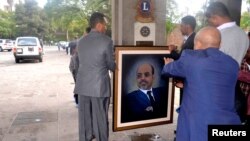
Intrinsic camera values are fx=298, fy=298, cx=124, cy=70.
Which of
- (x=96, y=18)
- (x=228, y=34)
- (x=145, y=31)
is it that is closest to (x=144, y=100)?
(x=96, y=18)

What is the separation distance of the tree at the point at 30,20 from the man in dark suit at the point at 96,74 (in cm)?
5481

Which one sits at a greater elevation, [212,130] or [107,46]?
[107,46]

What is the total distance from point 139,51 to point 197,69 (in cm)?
197

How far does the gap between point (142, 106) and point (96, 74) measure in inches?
35.8

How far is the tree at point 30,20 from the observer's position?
55912mm

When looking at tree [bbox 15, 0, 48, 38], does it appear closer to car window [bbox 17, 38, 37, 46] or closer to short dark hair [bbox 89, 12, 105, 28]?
car window [bbox 17, 38, 37, 46]

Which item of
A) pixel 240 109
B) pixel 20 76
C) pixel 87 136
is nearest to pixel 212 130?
pixel 240 109

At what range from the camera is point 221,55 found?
238cm

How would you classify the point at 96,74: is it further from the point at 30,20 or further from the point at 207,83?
the point at 30,20

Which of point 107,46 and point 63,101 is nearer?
point 107,46

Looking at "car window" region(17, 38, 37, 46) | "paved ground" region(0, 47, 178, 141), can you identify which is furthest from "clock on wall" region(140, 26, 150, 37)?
"car window" region(17, 38, 37, 46)

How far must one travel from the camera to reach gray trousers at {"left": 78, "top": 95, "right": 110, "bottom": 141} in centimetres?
417

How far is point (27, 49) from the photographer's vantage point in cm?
1883

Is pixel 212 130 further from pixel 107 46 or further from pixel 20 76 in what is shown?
pixel 20 76
